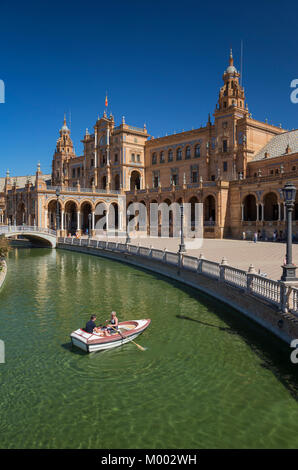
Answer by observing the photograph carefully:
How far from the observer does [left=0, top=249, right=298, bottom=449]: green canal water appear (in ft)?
22.8

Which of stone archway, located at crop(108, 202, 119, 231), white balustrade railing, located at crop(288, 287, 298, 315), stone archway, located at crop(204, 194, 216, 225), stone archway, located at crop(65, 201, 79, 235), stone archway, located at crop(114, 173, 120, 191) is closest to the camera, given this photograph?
white balustrade railing, located at crop(288, 287, 298, 315)

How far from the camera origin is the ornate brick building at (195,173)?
43.2 meters

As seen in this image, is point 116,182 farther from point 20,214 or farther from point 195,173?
point 20,214

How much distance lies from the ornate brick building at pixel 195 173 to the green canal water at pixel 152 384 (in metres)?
28.0

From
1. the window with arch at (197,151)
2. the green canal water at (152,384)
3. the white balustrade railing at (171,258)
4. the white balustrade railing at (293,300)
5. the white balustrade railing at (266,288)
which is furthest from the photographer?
the window with arch at (197,151)

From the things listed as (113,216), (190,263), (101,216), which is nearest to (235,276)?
(190,263)

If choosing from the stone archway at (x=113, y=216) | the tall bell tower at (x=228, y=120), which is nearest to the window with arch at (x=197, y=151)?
the tall bell tower at (x=228, y=120)

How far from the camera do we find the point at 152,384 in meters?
8.88

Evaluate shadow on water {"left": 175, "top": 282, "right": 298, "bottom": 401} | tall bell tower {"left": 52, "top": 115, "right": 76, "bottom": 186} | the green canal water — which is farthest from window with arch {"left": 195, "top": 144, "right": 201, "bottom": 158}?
shadow on water {"left": 175, "top": 282, "right": 298, "bottom": 401}

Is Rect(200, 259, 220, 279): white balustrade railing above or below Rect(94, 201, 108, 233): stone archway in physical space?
below

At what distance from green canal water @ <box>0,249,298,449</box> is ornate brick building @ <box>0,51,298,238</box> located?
92.0 feet

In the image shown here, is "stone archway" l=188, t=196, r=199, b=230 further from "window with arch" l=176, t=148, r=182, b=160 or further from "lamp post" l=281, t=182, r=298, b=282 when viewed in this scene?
"lamp post" l=281, t=182, r=298, b=282

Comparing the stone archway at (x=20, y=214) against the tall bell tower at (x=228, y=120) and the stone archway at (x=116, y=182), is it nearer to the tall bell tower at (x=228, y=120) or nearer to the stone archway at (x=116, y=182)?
the stone archway at (x=116, y=182)
